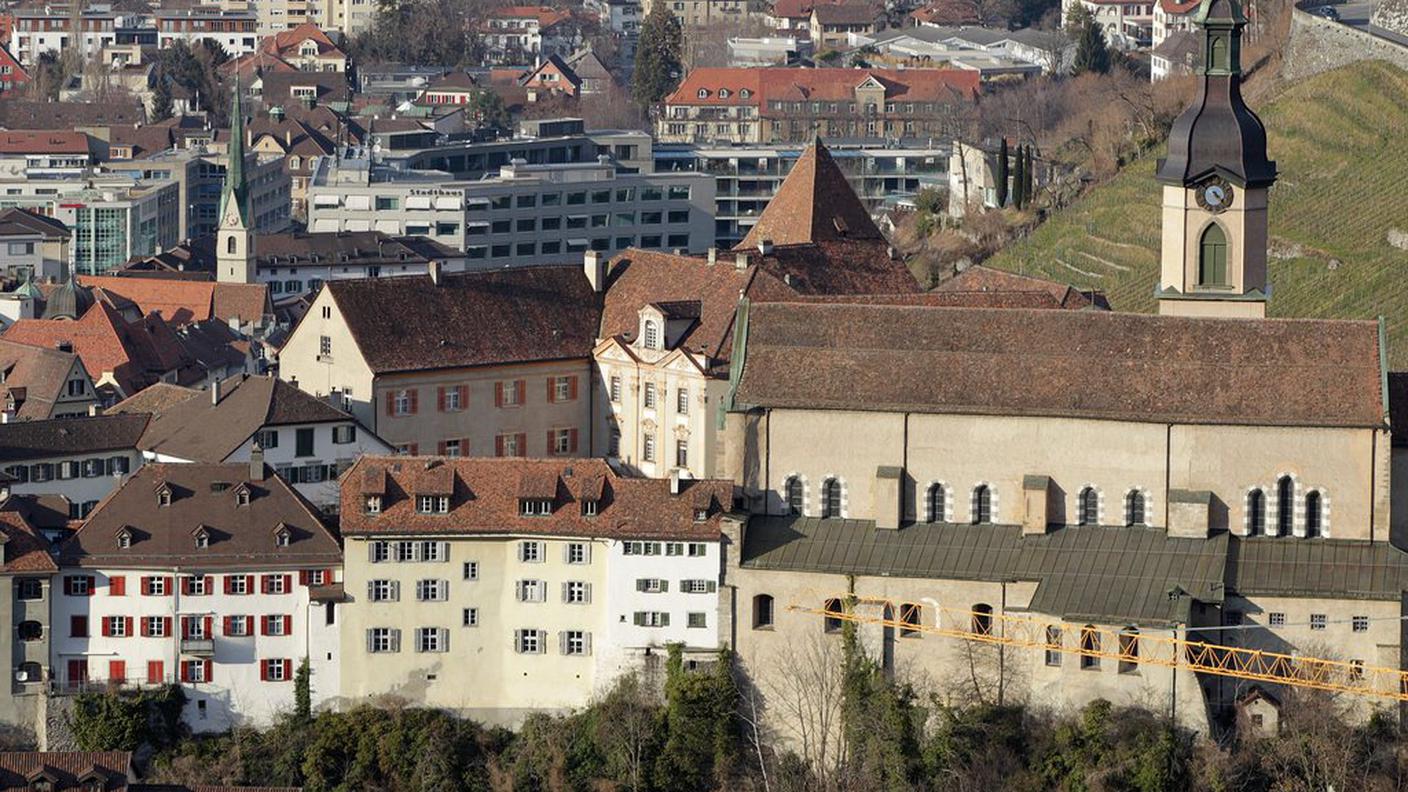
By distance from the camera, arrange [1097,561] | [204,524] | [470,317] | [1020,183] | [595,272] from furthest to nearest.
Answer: [1020,183]
[595,272]
[470,317]
[204,524]
[1097,561]

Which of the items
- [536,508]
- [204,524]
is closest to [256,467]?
[204,524]

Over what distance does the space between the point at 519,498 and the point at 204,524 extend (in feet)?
27.7

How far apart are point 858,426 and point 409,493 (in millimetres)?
11731

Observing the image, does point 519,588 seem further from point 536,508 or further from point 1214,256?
point 1214,256

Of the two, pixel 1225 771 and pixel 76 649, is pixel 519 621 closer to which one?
pixel 76 649

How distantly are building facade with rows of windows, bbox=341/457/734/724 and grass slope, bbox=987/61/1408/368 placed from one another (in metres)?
32.1

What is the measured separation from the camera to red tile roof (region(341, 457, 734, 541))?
10019 cm

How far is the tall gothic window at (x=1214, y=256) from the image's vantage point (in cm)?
10569

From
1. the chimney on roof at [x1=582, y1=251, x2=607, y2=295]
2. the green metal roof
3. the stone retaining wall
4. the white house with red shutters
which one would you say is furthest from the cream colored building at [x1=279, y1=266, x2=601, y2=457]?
the stone retaining wall

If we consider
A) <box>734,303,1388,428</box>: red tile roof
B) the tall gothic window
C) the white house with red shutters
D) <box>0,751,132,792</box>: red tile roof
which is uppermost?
the tall gothic window

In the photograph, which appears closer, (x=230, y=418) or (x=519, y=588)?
(x=519, y=588)

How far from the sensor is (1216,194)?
346 ft

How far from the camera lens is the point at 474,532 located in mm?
100312

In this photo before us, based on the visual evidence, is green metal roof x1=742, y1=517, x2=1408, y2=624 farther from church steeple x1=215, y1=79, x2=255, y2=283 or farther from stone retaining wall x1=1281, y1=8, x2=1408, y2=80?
church steeple x1=215, y1=79, x2=255, y2=283
